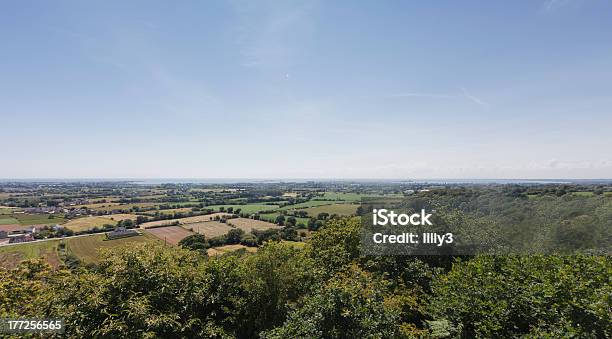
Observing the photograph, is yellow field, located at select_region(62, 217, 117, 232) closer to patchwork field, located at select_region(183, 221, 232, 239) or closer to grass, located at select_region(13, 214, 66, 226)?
grass, located at select_region(13, 214, 66, 226)

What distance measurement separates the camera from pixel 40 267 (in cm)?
1084

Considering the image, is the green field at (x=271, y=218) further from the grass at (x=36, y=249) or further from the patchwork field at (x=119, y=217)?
the grass at (x=36, y=249)

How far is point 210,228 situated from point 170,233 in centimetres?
848

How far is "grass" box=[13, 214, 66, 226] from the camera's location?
60.2 m

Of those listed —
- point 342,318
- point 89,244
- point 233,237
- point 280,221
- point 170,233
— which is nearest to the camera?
point 342,318

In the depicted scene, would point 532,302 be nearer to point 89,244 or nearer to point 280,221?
point 89,244

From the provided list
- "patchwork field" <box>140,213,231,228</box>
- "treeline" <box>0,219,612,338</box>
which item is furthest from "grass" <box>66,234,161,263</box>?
"treeline" <box>0,219,612,338</box>

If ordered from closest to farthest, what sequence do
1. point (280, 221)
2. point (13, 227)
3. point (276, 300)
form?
point (276, 300) < point (13, 227) < point (280, 221)

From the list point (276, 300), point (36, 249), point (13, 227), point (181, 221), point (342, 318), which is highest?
point (342, 318)

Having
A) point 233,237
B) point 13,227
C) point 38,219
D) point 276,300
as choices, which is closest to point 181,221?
point 233,237

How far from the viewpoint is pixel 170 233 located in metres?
57.5

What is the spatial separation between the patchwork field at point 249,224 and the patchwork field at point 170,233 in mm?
11395

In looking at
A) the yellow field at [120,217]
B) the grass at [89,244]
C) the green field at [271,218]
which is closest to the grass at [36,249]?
the grass at [89,244]

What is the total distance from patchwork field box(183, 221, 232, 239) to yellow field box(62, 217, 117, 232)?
62.3ft
